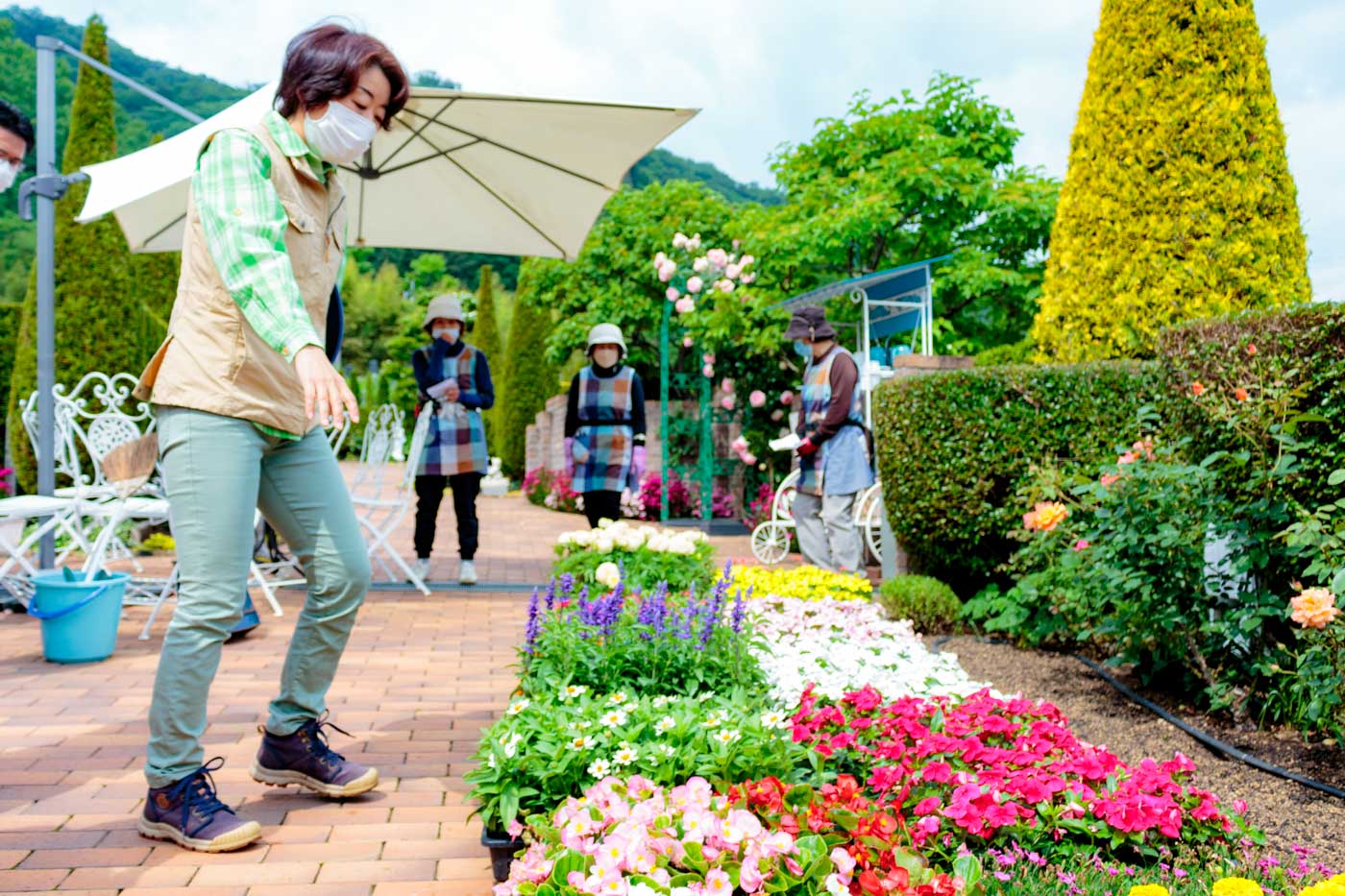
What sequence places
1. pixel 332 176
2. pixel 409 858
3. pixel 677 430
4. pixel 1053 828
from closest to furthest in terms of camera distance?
pixel 1053 828 < pixel 409 858 < pixel 332 176 < pixel 677 430

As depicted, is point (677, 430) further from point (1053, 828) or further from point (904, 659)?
A: point (1053, 828)

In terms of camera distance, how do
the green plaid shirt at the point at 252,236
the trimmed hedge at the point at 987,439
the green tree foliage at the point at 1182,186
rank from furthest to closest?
Answer: the green tree foliage at the point at 1182,186 → the trimmed hedge at the point at 987,439 → the green plaid shirt at the point at 252,236

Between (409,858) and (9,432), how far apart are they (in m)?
10.5

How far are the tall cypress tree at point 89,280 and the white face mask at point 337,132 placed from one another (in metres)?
8.83

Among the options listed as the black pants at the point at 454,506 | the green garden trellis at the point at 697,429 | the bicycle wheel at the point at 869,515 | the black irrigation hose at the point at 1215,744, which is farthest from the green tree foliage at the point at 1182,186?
the green garden trellis at the point at 697,429

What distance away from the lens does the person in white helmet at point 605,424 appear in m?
6.31

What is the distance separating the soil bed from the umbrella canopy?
3.02m

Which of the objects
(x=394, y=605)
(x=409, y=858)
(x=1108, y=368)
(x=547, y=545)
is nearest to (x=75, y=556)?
(x=394, y=605)

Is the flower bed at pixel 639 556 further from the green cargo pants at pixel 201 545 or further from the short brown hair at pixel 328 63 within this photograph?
the short brown hair at pixel 328 63

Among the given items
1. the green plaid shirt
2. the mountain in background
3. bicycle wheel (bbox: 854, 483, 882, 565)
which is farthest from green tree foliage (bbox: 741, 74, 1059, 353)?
the mountain in background

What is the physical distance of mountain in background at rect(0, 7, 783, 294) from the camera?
2672 cm

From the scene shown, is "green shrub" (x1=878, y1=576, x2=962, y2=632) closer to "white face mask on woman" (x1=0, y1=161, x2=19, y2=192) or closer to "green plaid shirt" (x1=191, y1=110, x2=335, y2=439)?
"green plaid shirt" (x1=191, y1=110, x2=335, y2=439)

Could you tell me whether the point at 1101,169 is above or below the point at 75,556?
above

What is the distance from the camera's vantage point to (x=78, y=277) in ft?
33.2
